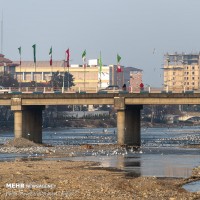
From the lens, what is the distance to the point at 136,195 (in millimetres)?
50156

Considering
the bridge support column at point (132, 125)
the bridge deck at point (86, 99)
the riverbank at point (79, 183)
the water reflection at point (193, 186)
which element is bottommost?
the water reflection at point (193, 186)

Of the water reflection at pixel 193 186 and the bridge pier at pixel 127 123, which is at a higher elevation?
the bridge pier at pixel 127 123

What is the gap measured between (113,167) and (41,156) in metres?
18.8

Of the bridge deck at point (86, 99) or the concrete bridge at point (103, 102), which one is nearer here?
the concrete bridge at point (103, 102)

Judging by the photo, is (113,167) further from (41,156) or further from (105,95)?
(105,95)

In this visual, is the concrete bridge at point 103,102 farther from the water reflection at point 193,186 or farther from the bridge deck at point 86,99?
the water reflection at point 193,186

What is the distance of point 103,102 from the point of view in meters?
117

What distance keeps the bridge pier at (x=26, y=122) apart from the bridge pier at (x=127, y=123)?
12.3 m

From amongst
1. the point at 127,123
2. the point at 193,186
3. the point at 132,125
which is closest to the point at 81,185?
the point at 193,186

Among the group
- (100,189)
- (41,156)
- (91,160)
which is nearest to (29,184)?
(100,189)

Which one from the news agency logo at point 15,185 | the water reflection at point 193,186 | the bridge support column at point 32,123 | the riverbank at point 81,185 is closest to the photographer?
A: the riverbank at point 81,185

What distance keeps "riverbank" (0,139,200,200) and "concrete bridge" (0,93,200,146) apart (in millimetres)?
36363

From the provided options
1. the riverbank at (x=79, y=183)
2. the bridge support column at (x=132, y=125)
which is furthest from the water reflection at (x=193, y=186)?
the bridge support column at (x=132, y=125)

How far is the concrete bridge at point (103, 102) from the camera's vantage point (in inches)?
4491
